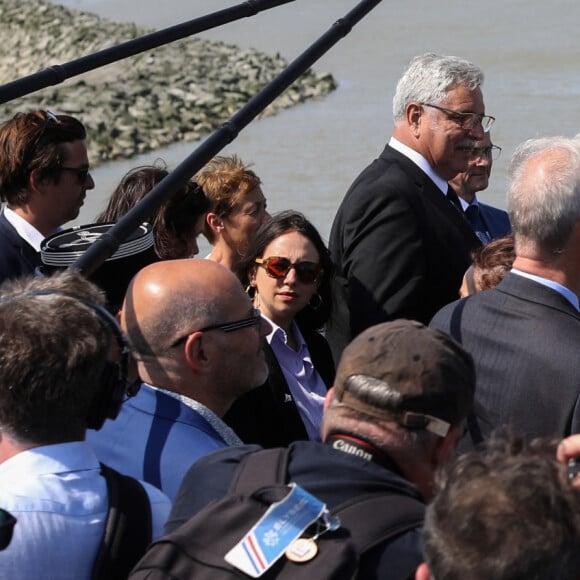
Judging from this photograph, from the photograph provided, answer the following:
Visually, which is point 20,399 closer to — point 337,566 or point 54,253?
point 337,566

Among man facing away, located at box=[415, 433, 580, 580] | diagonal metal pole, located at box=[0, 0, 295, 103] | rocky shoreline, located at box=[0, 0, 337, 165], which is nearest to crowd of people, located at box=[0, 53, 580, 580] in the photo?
man facing away, located at box=[415, 433, 580, 580]

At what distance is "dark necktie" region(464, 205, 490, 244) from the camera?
4551 millimetres

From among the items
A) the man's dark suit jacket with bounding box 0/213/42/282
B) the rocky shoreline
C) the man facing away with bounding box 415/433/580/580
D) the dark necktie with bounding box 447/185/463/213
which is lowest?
the rocky shoreline

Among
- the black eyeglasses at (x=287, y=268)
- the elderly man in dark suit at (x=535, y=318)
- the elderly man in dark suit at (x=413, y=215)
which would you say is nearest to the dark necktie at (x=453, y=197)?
the elderly man in dark suit at (x=413, y=215)

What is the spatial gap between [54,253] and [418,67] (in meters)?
1.59

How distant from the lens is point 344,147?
16.0 meters

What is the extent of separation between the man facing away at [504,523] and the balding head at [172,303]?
1154 mm

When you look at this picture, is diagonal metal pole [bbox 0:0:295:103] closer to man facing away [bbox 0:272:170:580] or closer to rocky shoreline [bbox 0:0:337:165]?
man facing away [bbox 0:272:170:580]

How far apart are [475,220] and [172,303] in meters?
2.19

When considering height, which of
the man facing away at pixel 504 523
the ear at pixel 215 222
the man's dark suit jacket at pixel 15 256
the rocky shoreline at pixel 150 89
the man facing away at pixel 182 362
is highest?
the man facing away at pixel 504 523

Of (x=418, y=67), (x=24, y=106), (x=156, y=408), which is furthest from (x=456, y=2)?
(x=156, y=408)

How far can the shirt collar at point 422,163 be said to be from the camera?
4.22 meters

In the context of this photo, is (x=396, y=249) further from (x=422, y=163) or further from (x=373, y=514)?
(x=373, y=514)

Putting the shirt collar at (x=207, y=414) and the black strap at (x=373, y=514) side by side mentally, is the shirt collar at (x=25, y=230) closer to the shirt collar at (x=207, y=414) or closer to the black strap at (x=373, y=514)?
the shirt collar at (x=207, y=414)
